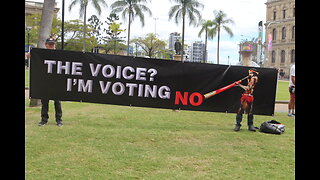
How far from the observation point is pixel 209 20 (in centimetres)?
5619

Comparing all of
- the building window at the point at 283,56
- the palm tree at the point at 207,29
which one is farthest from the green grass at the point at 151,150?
the building window at the point at 283,56

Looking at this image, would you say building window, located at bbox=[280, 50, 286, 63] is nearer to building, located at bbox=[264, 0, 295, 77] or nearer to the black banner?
building, located at bbox=[264, 0, 295, 77]

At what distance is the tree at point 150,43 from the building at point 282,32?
36.8 metres

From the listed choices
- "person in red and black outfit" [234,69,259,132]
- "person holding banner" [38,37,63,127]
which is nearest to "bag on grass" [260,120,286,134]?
"person in red and black outfit" [234,69,259,132]

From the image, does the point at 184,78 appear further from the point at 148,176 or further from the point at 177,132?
the point at 148,176

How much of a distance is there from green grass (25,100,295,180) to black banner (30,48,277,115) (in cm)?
74

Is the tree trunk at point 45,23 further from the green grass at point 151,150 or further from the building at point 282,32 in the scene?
the building at point 282,32

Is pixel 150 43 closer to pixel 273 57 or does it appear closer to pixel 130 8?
pixel 130 8

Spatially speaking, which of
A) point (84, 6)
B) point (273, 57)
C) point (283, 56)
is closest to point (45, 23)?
point (84, 6)

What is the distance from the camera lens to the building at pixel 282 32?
87.7m
